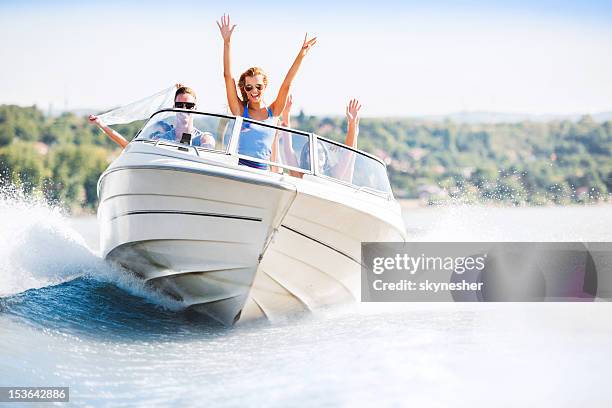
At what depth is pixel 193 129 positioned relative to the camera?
682 cm

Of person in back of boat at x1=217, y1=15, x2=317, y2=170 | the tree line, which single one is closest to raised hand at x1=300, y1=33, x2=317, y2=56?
person in back of boat at x1=217, y1=15, x2=317, y2=170

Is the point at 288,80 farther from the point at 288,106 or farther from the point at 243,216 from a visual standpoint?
the point at 243,216

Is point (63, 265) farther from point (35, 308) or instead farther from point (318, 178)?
point (318, 178)

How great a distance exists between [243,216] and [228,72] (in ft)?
5.59

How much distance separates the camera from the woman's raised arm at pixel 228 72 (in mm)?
7117

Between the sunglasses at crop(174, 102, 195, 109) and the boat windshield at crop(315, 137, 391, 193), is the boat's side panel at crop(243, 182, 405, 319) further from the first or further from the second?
the sunglasses at crop(174, 102, 195, 109)

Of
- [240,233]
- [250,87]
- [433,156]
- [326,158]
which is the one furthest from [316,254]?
[433,156]

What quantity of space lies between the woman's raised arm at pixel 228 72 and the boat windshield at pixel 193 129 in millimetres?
484

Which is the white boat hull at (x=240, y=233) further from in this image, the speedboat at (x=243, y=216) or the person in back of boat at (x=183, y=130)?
the person in back of boat at (x=183, y=130)

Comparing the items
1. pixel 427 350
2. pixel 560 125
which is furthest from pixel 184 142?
pixel 560 125

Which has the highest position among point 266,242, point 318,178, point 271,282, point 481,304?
point 318,178

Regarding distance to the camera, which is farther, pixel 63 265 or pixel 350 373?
pixel 63 265

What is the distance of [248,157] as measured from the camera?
6332 mm

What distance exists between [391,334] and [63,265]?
5.05m
